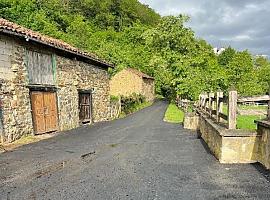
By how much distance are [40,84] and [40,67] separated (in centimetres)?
81

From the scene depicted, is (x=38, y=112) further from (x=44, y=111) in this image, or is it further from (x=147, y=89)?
(x=147, y=89)

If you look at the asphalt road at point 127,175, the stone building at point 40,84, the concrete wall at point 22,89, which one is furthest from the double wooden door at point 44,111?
the asphalt road at point 127,175

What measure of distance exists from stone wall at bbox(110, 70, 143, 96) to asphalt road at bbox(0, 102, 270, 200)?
29.4 meters

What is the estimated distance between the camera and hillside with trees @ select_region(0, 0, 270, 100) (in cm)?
3005

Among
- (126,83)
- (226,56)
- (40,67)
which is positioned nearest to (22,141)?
(40,67)

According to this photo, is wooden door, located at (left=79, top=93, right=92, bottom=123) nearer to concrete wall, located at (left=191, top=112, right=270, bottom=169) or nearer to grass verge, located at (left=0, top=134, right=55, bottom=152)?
grass verge, located at (left=0, top=134, right=55, bottom=152)

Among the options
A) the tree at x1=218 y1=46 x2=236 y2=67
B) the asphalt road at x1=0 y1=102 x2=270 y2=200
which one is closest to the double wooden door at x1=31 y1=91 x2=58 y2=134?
the asphalt road at x1=0 y1=102 x2=270 y2=200

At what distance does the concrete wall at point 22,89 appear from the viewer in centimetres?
1076

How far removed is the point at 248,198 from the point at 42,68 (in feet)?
36.6

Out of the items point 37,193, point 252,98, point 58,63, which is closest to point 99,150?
point 37,193

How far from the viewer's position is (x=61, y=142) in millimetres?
10562

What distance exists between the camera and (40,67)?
1303 cm

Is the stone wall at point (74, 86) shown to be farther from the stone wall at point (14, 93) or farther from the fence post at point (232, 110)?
the fence post at point (232, 110)

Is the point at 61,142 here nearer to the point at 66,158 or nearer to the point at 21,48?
the point at 66,158
